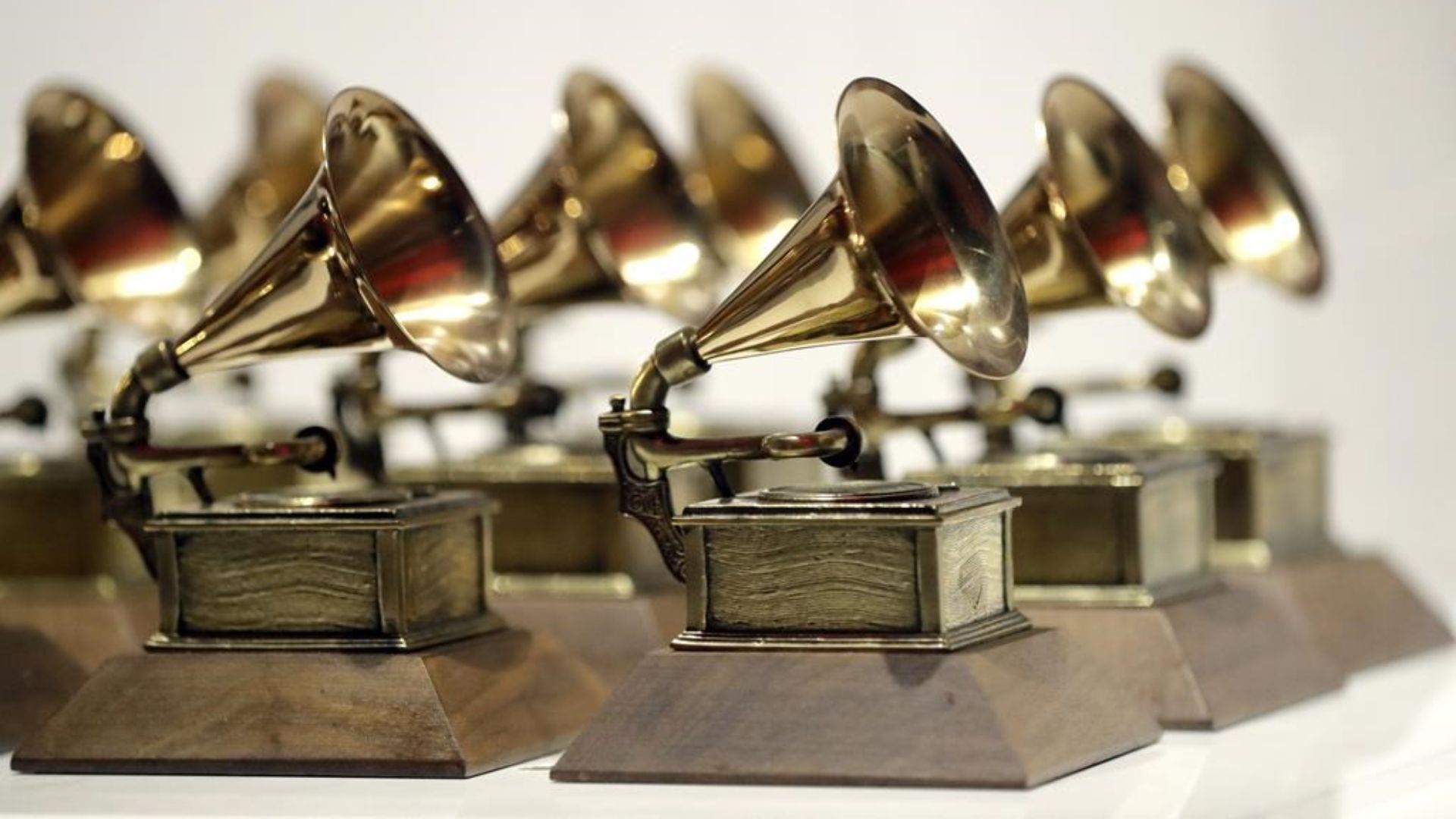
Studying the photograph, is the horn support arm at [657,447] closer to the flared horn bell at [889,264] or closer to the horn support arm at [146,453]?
the flared horn bell at [889,264]

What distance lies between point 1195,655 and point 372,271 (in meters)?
1.32

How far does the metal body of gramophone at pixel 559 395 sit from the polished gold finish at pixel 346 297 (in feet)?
0.45

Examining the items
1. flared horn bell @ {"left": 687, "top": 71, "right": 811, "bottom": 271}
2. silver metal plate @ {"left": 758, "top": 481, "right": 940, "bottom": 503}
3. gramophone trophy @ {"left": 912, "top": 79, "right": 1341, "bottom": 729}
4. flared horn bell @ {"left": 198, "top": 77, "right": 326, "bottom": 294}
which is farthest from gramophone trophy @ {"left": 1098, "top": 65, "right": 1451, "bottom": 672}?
flared horn bell @ {"left": 198, "top": 77, "right": 326, "bottom": 294}

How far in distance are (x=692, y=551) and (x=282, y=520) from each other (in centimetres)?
60

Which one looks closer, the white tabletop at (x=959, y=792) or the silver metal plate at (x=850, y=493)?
the white tabletop at (x=959, y=792)

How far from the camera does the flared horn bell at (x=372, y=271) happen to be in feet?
13.1

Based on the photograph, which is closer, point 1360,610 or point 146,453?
point 146,453

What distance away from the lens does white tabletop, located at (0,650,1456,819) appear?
11.3 ft

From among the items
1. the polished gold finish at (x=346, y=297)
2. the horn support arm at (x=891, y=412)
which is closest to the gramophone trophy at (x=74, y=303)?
the polished gold finish at (x=346, y=297)

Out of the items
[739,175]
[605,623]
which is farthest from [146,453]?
[739,175]

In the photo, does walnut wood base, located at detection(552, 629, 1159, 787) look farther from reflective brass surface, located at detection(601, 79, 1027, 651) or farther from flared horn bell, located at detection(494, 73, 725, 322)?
flared horn bell, located at detection(494, 73, 725, 322)

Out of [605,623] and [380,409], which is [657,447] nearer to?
[605,623]

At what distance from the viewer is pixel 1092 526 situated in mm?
4266

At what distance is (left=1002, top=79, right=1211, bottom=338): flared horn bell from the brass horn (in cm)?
47
